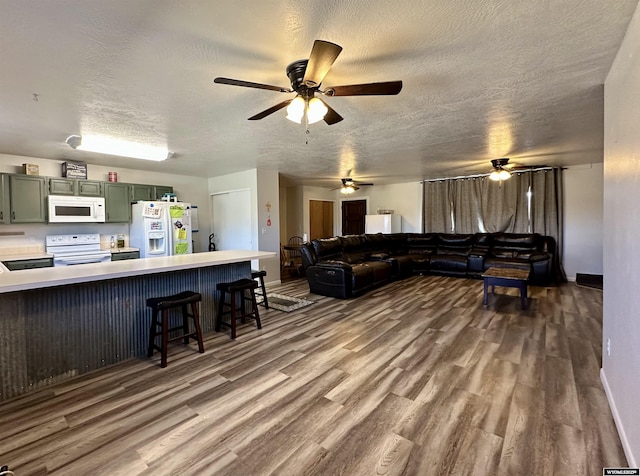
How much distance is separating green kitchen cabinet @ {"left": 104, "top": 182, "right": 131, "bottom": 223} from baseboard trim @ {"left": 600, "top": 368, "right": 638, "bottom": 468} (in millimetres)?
6485

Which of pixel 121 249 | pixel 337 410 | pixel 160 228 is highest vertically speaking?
pixel 160 228

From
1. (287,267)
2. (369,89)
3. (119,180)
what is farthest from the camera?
(287,267)

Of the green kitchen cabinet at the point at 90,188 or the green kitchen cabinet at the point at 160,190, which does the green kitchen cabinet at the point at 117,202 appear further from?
the green kitchen cabinet at the point at 160,190

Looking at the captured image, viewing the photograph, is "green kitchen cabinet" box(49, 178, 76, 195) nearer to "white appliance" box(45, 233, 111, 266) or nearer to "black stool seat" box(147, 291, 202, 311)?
"white appliance" box(45, 233, 111, 266)

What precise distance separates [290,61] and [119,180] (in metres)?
4.92

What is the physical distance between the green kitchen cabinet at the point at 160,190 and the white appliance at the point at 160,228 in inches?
16.7

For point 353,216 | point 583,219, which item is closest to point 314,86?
point 583,219

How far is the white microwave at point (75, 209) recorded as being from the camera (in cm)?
454

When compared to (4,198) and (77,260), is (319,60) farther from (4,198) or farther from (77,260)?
(4,198)

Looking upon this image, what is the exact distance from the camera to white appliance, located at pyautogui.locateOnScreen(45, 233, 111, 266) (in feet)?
15.0

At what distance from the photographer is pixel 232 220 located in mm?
6516

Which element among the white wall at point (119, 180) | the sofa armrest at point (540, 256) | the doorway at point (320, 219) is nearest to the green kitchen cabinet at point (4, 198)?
the white wall at point (119, 180)

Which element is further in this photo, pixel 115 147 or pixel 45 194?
pixel 45 194

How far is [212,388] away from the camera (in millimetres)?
2389
